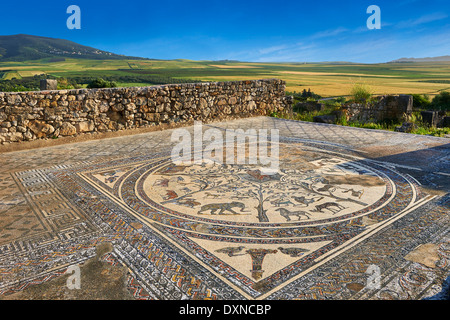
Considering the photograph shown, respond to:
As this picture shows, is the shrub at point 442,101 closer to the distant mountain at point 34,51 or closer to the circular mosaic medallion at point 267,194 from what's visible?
the circular mosaic medallion at point 267,194

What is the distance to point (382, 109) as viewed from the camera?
12.3 m

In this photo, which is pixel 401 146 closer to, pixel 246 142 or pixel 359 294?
pixel 246 142

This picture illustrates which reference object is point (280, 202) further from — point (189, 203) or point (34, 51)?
point (34, 51)

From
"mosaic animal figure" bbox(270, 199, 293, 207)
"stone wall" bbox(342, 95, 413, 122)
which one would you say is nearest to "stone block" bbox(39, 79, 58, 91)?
"mosaic animal figure" bbox(270, 199, 293, 207)

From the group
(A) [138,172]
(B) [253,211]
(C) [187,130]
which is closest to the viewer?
(B) [253,211]

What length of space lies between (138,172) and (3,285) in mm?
2726

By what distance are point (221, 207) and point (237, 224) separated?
1.46 ft

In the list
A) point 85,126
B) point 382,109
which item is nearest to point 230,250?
point 85,126

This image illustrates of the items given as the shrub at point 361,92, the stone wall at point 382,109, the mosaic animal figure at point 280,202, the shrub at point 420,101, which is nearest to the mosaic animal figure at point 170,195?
the mosaic animal figure at point 280,202

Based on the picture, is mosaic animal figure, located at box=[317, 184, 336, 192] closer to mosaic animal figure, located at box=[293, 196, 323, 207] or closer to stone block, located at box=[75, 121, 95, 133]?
mosaic animal figure, located at box=[293, 196, 323, 207]

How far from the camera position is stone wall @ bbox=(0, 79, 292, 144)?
6617 millimetres
